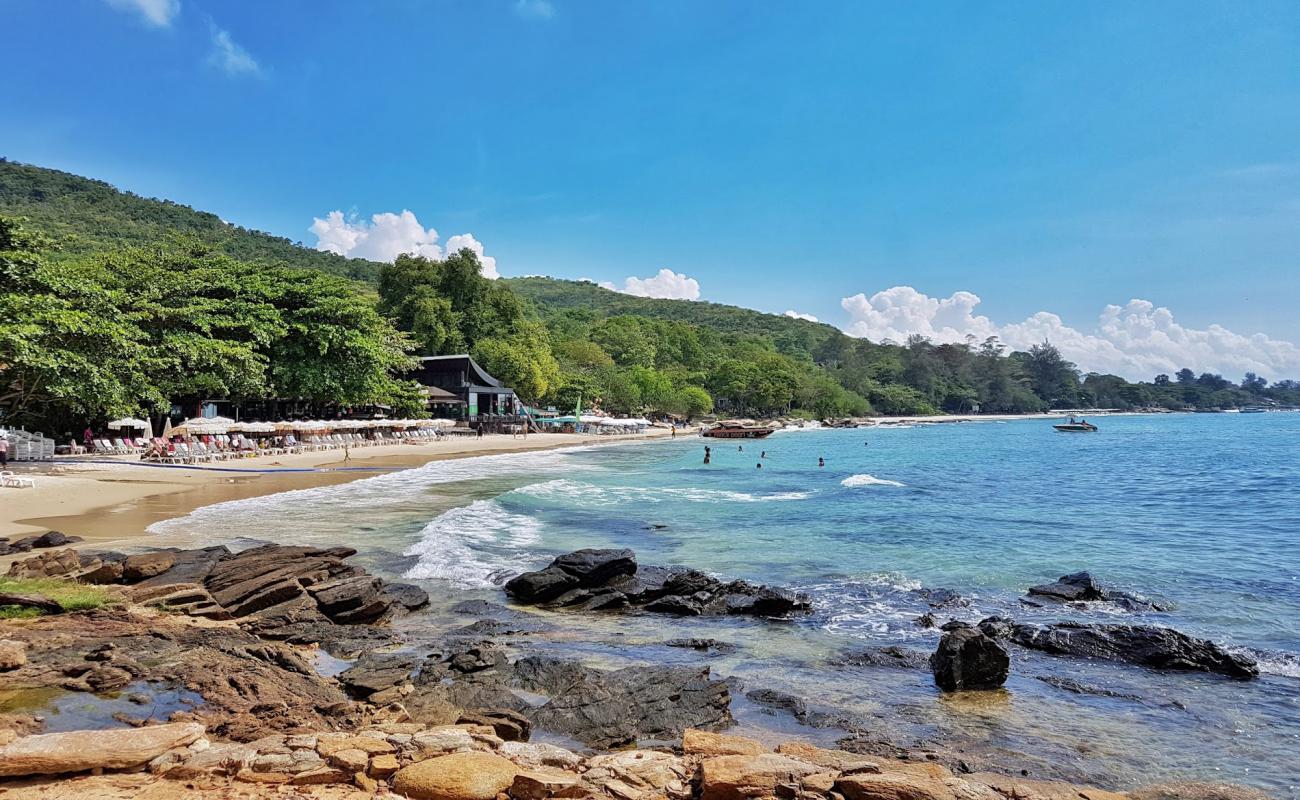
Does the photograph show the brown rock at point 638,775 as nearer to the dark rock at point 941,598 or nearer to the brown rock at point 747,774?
the brown rock at point 747,774

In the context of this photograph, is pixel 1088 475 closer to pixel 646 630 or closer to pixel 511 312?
pixel 646 630

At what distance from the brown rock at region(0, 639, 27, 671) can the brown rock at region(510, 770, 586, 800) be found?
214 inches

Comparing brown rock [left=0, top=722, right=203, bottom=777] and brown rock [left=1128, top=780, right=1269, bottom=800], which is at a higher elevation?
brown rock [left=0, top=722, right=203, bottom=777]

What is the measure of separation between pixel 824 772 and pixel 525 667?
404 centimetres

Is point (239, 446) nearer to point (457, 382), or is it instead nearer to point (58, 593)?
point (58, 593)

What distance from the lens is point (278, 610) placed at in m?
9.83

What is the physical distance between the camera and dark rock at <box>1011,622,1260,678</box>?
8.80 meters

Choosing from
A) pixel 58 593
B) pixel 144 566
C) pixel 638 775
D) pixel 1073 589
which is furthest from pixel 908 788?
pixel 144 566

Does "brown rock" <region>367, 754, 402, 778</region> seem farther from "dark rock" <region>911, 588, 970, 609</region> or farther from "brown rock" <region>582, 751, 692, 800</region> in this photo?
"dark rock" <region>911, 588, 970, 609</region>

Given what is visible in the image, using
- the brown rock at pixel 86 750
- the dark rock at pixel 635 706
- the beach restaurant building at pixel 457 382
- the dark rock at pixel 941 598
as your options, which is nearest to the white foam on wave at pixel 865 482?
the dark rock at pixel 941 598

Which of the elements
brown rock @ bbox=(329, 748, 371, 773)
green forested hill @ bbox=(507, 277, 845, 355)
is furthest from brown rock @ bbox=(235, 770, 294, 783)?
green forested hill @ bbox=(507, 277, 845, 355)

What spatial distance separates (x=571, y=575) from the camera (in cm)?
1223

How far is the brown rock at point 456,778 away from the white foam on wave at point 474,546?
7770 millimetres

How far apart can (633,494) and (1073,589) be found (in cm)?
1670
